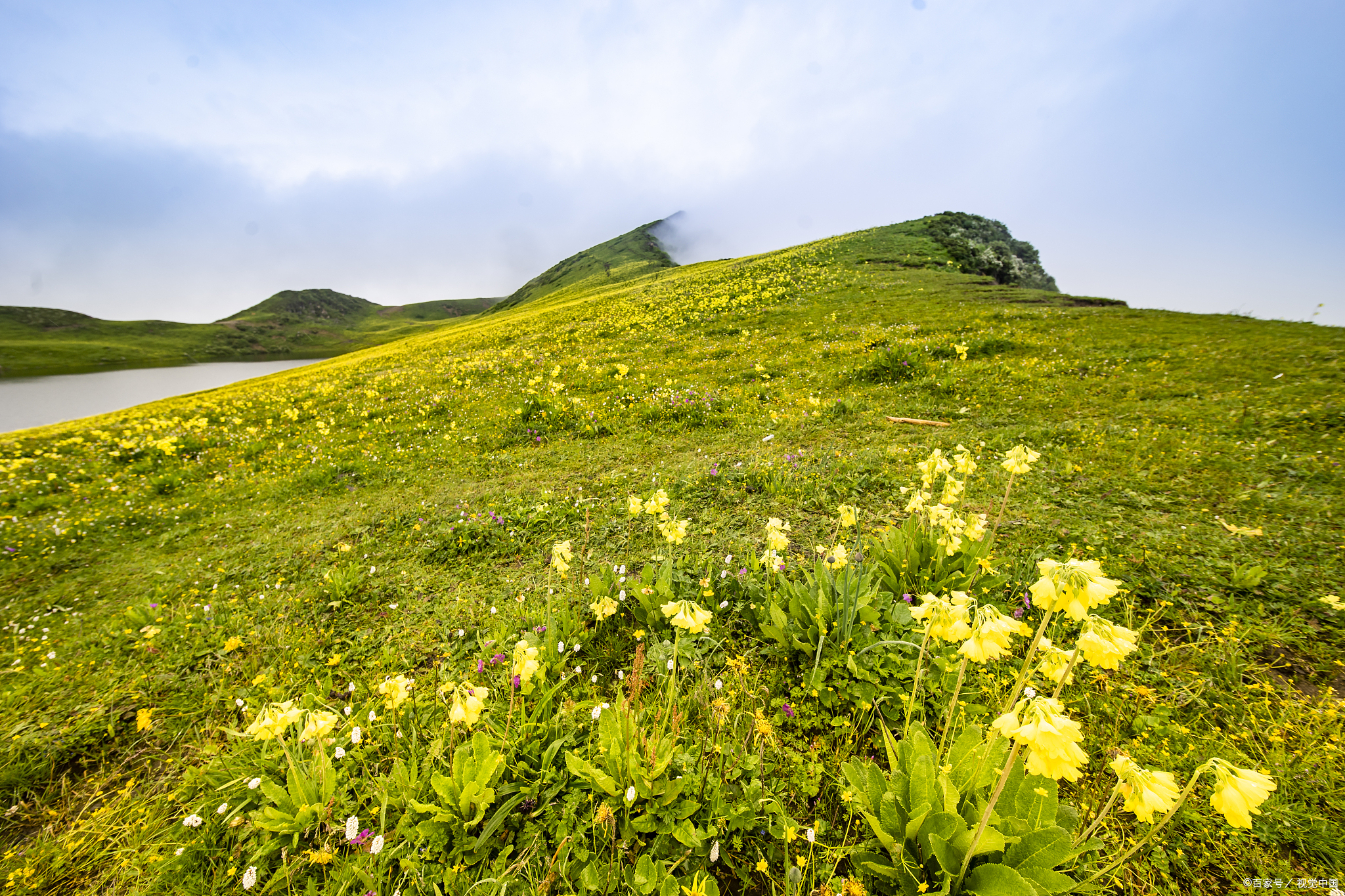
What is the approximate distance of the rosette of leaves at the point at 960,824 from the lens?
80.9 inches

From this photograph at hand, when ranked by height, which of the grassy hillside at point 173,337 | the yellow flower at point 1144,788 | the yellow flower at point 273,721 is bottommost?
the yellow flower at point 273,721

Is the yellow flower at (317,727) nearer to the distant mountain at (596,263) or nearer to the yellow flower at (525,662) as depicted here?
the yellow flower at (525,662)

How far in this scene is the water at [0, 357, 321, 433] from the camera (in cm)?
3322

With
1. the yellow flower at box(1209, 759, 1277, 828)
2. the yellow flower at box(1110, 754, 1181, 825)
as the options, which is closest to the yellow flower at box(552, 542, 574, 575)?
the yellow flower at box(1110, 754, 1181, 825)

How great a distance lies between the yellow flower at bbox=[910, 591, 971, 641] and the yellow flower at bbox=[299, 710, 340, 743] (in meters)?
3.50

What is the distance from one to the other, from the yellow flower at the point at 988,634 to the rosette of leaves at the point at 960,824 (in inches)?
18.2

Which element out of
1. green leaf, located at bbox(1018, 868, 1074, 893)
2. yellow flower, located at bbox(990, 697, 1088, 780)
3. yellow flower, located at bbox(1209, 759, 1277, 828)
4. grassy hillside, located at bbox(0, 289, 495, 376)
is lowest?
green leaf, located at bbox(1018, 868, 1074, 893)

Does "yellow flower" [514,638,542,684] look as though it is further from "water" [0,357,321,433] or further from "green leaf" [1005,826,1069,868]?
"water" [0,357,321,433]

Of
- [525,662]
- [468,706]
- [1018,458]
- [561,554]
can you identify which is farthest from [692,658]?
[1018,458]

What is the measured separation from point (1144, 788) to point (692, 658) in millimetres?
2589

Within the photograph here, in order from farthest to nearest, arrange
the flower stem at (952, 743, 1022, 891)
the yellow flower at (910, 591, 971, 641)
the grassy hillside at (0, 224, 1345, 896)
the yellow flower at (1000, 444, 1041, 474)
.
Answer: the yellow flower at (1000, 444, 1041, 474)
the grassy hillside at (0, 224, 1345, 896)
the yellow flower at (910, 591, 971, 641)
the flower stem at (952, 743, 1022, 891)

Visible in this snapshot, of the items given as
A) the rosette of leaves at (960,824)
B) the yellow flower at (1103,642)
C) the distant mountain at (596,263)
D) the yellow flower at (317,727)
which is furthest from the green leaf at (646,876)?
the distant mountain at (596,263)

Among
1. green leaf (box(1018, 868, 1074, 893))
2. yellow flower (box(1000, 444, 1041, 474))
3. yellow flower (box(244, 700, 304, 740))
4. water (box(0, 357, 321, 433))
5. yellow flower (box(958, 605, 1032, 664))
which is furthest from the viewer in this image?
water (box(0, 357, 321, 433))

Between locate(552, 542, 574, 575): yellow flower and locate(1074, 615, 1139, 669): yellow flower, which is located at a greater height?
locate(1074, 615, 1139, 669): yellow flower
